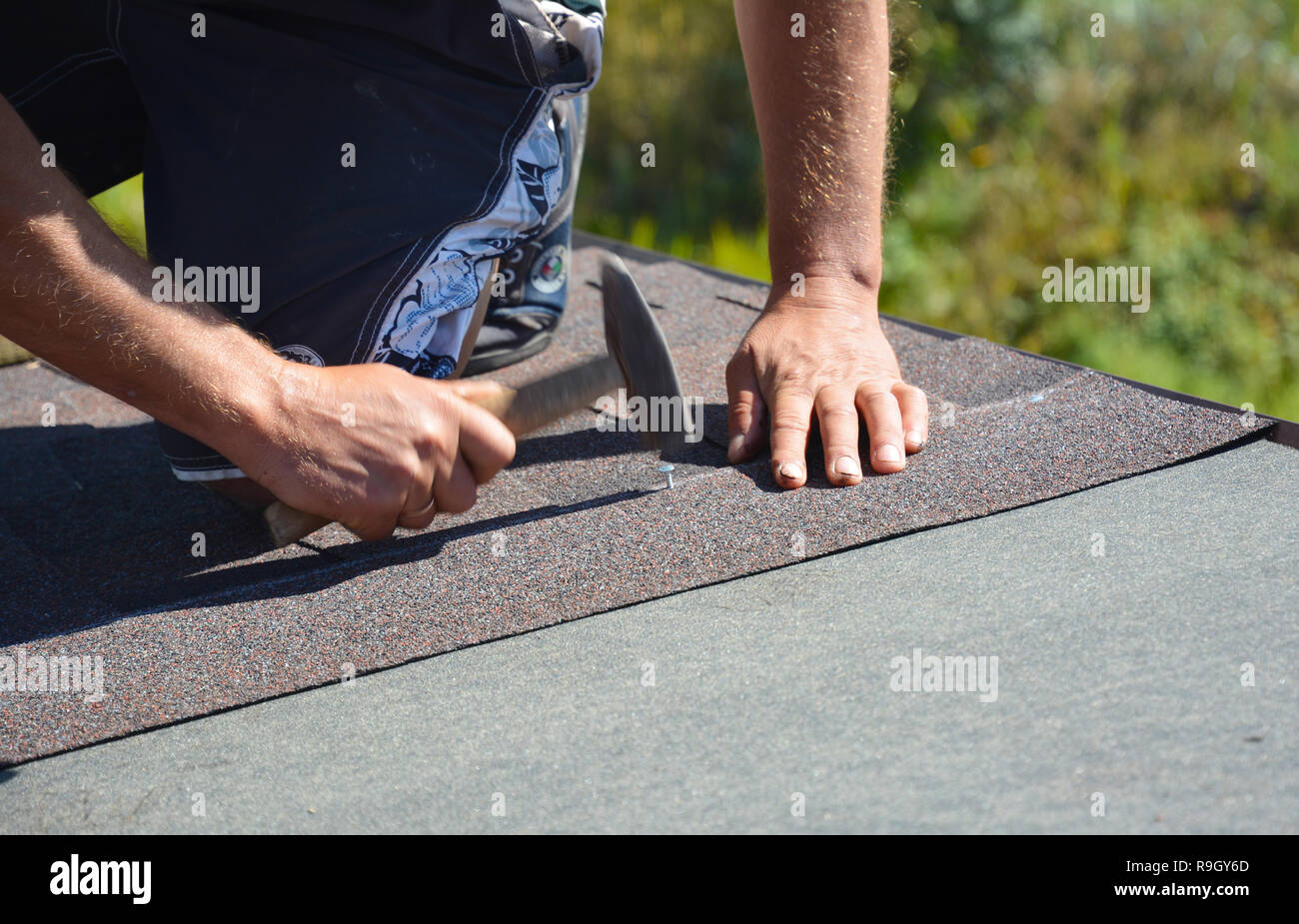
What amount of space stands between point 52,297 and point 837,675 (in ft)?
3.45

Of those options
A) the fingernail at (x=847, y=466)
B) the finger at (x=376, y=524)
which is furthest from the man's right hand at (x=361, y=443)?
the fingernail at (x=847, y=466)

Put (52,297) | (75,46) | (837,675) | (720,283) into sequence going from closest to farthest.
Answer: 1. (837,675)
2. (52,297)
3. (75,46)
4. (720,283)

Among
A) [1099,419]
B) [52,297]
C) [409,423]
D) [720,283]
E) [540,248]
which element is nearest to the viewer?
[52,297]

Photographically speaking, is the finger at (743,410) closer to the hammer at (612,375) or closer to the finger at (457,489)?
the hammer at (612,375)

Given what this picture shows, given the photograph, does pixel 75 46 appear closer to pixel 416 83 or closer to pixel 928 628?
pixel 416 83

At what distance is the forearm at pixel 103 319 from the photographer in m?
1.45

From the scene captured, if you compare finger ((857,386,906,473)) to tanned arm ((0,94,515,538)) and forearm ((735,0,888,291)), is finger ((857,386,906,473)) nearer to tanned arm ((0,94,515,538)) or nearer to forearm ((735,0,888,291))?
forearm ((735,0,888,291))

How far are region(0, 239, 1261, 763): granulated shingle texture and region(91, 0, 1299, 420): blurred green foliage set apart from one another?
2.99m

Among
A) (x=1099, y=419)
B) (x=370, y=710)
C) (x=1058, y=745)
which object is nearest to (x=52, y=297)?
(x=370, y=710)

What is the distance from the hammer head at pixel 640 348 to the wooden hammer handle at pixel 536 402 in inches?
1.2

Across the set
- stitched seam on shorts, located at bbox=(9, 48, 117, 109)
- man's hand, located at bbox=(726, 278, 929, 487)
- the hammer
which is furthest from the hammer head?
stitched seam on shorts, located at bbox=(9, 48, 117, 109)

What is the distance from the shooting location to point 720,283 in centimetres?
280
